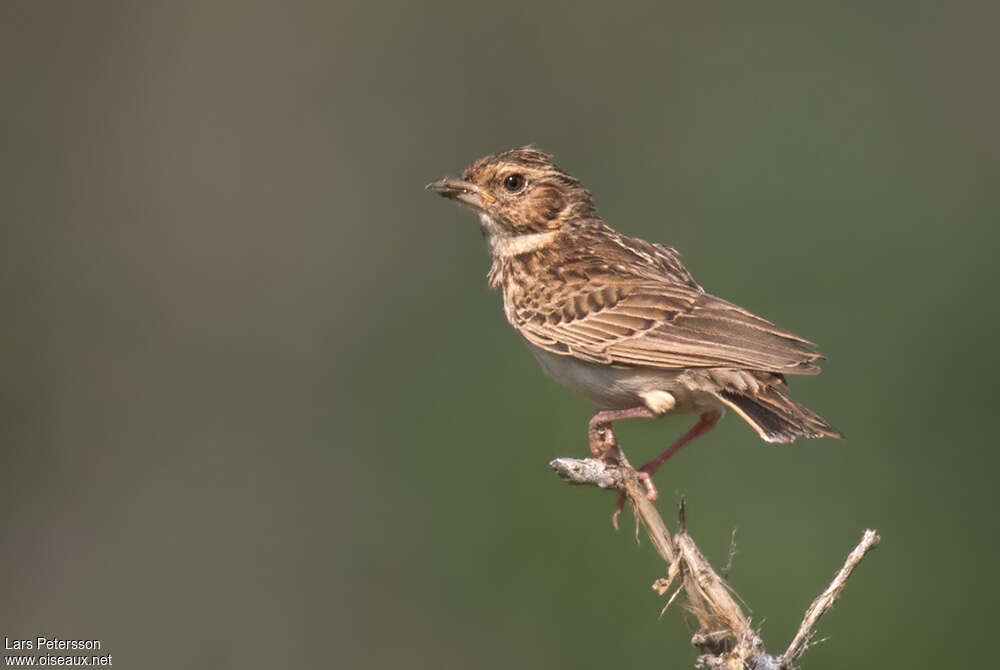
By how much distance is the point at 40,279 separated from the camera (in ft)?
41.5

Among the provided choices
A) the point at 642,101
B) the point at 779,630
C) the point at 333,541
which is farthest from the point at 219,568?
the point at 642,101

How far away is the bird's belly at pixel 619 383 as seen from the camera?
21.3 feet

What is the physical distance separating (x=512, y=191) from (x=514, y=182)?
50 millimetres

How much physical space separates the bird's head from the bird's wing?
0.58 meters

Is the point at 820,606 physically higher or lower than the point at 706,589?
lower

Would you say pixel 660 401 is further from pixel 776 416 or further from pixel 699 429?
pixel 776 416

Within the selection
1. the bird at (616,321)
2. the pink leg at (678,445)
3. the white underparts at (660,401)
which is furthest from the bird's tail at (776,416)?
the pink leg at (678,445)

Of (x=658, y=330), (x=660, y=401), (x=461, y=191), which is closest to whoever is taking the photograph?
(x=660, y=401)

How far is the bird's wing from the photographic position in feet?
20.4

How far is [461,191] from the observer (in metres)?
7.66

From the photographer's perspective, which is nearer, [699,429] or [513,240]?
[699,429]

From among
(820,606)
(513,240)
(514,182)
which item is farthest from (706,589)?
(514,182)

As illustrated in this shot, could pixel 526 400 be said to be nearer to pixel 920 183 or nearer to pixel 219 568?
pixel 219 568

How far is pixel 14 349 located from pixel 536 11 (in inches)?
222
